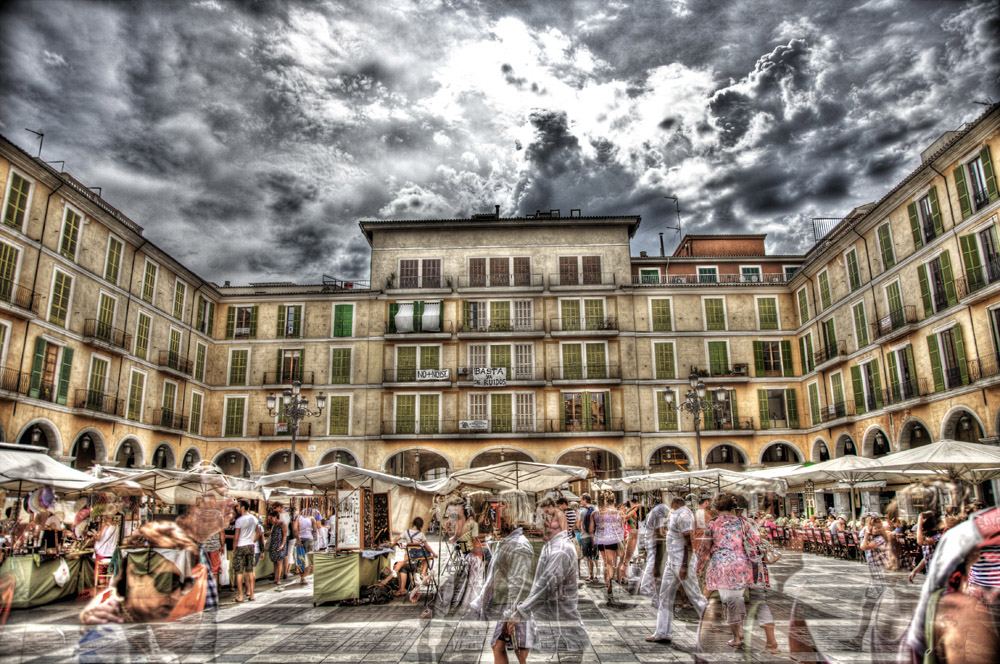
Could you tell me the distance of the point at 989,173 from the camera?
1897 centimetres

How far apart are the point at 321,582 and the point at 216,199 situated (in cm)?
992

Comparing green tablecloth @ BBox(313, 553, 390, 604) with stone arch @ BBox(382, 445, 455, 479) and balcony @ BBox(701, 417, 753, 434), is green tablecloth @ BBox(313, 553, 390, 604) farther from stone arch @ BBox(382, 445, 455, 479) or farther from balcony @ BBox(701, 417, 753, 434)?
balcony @ BBox(701, 417, 753, 434)

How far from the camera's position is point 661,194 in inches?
1499

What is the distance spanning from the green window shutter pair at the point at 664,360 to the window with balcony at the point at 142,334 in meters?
23.3

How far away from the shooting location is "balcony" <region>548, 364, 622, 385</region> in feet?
102

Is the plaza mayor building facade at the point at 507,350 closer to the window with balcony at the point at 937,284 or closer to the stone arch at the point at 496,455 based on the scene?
the stone arch at the point at 496,455

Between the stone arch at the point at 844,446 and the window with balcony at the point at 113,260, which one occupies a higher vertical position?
the window with balcony at the point at 113,260

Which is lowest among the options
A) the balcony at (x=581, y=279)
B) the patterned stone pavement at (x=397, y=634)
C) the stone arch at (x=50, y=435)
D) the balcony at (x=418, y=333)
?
the patterned stone pavement at (x=397, y=634)

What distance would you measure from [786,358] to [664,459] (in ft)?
26.4

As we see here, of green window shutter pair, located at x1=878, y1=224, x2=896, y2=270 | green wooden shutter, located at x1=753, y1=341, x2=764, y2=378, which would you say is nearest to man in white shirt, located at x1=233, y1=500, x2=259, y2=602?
green window shutter pair, located at x1=878, y1=224, x2=896, y2=270

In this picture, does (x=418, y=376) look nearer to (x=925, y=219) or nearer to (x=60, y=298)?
(x=60, y=298)

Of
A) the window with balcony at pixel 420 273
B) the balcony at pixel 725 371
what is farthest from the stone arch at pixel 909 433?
the window with balcony at pixel 420 273

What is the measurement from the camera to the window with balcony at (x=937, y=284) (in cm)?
2080

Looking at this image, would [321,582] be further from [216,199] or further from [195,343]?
[195,343]
